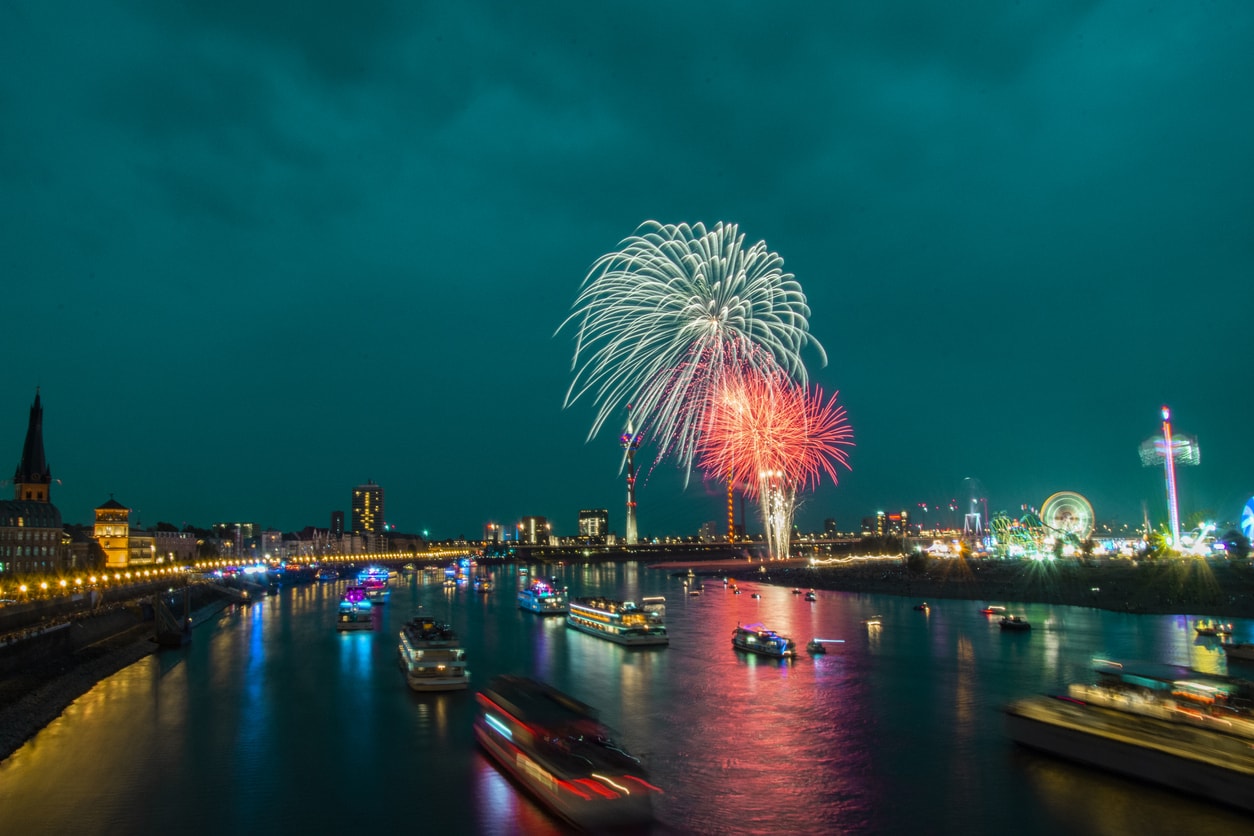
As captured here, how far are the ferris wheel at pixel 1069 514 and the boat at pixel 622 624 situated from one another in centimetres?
8760

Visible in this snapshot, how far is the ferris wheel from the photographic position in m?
112

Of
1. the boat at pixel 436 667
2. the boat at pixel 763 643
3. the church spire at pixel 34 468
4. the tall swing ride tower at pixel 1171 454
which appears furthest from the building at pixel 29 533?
the tall swing ride tower at pixel 1171 454

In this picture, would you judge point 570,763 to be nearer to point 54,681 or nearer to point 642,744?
point 642,744

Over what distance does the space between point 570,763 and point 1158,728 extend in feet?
37.0

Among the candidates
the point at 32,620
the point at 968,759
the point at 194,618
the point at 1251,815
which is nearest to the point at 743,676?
the point at 968,759

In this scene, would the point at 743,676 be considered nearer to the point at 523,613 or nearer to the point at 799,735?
the point at 799,735

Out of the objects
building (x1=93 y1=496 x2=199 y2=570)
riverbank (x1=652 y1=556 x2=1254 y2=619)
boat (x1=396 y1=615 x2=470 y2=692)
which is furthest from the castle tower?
boat (x1=396 y1=615 x2=470 y2=692)

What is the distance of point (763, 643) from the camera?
3694 centimetres

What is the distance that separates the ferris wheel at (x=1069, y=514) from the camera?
112250 millimetres

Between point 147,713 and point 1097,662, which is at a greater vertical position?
point 1097,662

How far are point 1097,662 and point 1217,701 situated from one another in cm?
447

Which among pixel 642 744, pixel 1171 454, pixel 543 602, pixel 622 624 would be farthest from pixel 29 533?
pixel 1171 454

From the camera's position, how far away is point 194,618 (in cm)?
5750

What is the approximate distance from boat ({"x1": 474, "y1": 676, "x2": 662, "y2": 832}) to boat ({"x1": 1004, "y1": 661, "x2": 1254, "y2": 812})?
9072mm
